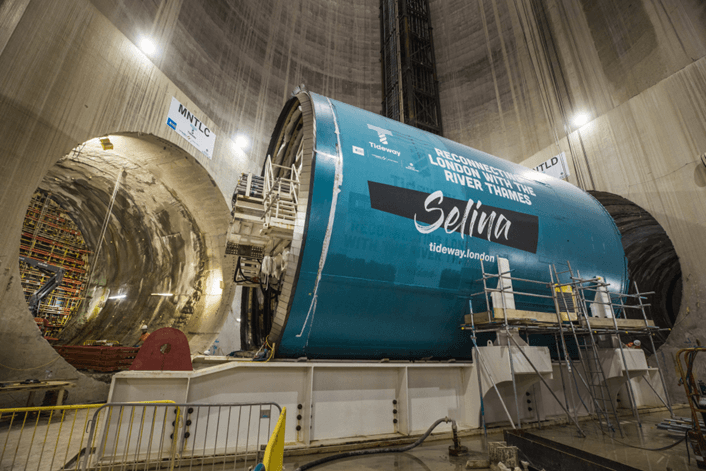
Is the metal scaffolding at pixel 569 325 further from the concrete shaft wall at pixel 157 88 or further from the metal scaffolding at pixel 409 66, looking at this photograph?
the metal scaffolding at pixel 409 66

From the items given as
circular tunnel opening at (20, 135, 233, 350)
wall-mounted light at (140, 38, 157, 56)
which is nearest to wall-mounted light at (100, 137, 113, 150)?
circular tunnel opening at (20, 135, 233, 350)

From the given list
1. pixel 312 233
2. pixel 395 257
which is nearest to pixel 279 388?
pixel 312 233

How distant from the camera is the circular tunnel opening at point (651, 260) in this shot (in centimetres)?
1149

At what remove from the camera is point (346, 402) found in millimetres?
4711

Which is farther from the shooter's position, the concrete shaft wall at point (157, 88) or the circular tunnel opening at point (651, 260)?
the circular tunnel opening at point (651, 260)

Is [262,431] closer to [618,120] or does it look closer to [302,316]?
[302,316]

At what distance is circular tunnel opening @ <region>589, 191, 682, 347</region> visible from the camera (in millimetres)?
11492

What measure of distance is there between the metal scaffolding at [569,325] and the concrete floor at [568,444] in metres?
0.27

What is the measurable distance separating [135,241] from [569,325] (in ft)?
46.1

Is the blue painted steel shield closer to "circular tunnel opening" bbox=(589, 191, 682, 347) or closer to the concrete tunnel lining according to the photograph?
"circular tunnel opening" bbox=(589, 191, 682, 347)

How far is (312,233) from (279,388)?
82.1 inches

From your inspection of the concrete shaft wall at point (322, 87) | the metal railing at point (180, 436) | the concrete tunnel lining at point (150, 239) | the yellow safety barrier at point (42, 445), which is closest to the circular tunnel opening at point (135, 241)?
the concrete tunnel lining at point (150, 239)

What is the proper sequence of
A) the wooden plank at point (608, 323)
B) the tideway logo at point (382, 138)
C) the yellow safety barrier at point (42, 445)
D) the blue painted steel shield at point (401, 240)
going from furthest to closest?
the wooden plank at point (608, 323) < the tideway logo at point (382, 138) < the blue painted steel shield at point (401, 240) < the yellow safety barrier at point (42, 445)

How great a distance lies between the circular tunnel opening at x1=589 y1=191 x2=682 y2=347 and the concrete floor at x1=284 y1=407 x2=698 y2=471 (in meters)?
8.10
